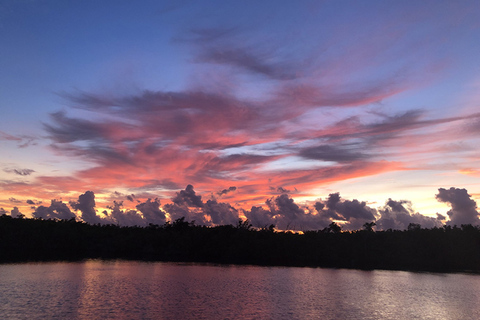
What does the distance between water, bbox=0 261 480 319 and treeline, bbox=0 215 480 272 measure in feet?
243

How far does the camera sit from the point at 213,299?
59438 millimetres

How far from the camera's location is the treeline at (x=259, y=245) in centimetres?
15238

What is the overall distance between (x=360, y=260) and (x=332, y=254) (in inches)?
466

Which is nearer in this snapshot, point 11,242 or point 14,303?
point 14,303

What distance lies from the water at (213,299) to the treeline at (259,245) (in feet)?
243

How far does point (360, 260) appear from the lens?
164250mm

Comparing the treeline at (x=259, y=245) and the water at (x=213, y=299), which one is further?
the treeline at (x=259, y=245)

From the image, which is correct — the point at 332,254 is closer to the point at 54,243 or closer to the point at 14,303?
the point at 54,243

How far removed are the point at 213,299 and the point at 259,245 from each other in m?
114

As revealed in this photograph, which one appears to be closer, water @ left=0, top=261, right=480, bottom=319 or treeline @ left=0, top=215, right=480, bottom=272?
water @ left=0, top=261, right=480, bottom=319

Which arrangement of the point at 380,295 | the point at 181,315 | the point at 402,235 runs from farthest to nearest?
the point at 402,235 → the point at 380,295 → the point at 181,315

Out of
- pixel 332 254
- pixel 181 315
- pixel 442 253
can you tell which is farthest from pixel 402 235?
pixel 181 315

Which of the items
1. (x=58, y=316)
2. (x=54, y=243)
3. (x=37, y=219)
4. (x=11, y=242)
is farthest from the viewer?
(x=37, y=219)

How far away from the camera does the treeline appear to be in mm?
152375
